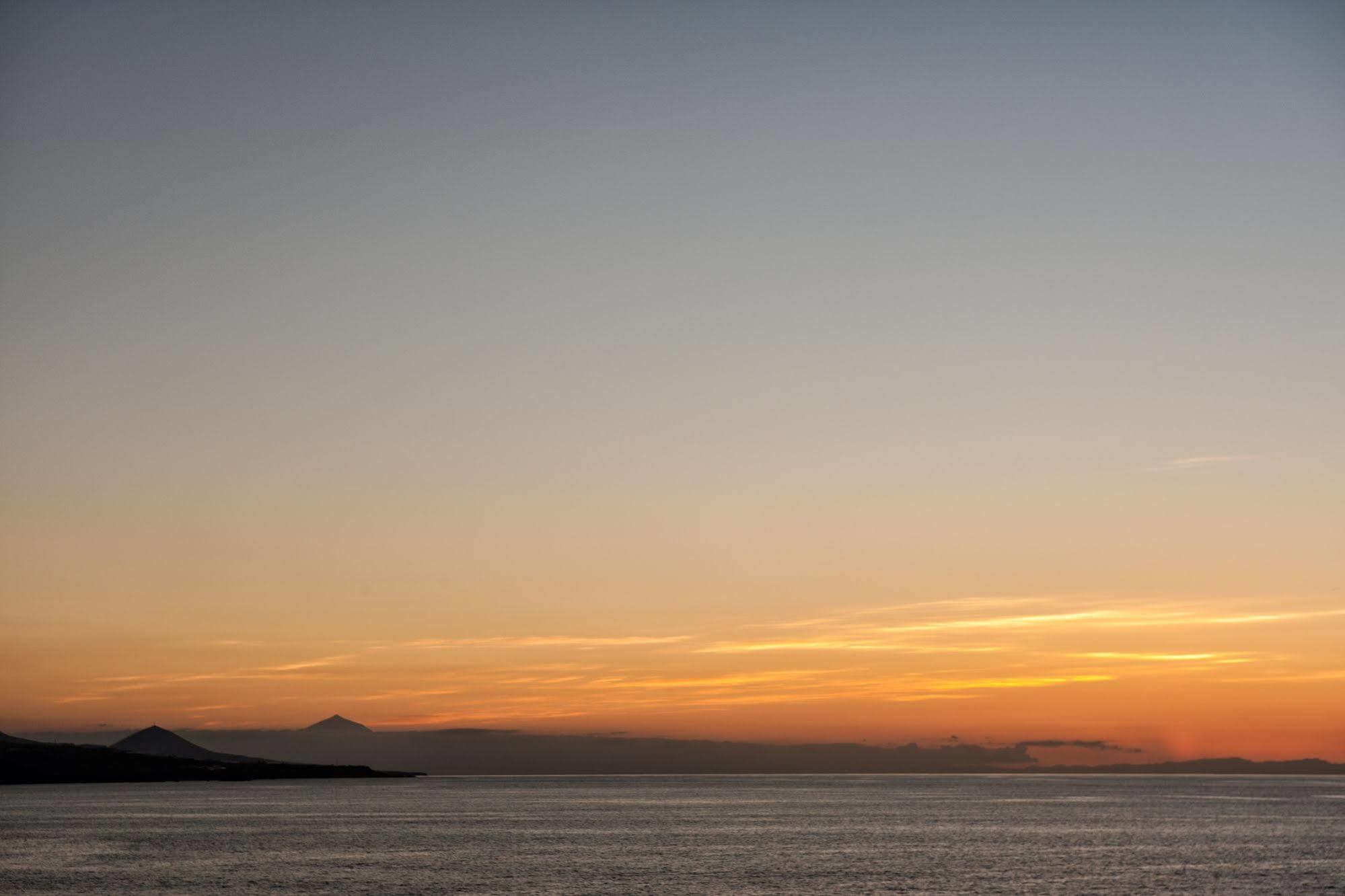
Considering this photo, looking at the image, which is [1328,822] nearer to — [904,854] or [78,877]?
[904,854]

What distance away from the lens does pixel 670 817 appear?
194 meters

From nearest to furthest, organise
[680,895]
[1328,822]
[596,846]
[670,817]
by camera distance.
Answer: [680,895], [596,846], [1328,822], [670,817]

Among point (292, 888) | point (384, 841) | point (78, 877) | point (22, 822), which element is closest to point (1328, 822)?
point (384, 841)

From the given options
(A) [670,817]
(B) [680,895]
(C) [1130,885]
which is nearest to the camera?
(B) [680,895]

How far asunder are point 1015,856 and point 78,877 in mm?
82090

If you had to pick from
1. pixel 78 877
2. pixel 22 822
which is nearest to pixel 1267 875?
pixel 78 877

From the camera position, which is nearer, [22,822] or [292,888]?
[292,888]

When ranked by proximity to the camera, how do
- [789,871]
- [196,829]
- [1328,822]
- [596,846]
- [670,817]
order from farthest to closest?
1. [670,817]
2. [1328,822]
3. [196,829]
4. [596,846]
5. [789,871]

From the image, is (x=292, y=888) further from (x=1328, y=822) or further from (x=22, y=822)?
(x=1328, y=822)

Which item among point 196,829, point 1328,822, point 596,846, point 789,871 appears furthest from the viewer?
point 1328,822

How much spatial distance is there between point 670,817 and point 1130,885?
4305 inches

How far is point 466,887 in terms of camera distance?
3556 inches

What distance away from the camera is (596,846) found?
13088 centimetres

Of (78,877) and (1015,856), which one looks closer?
(78,877)
